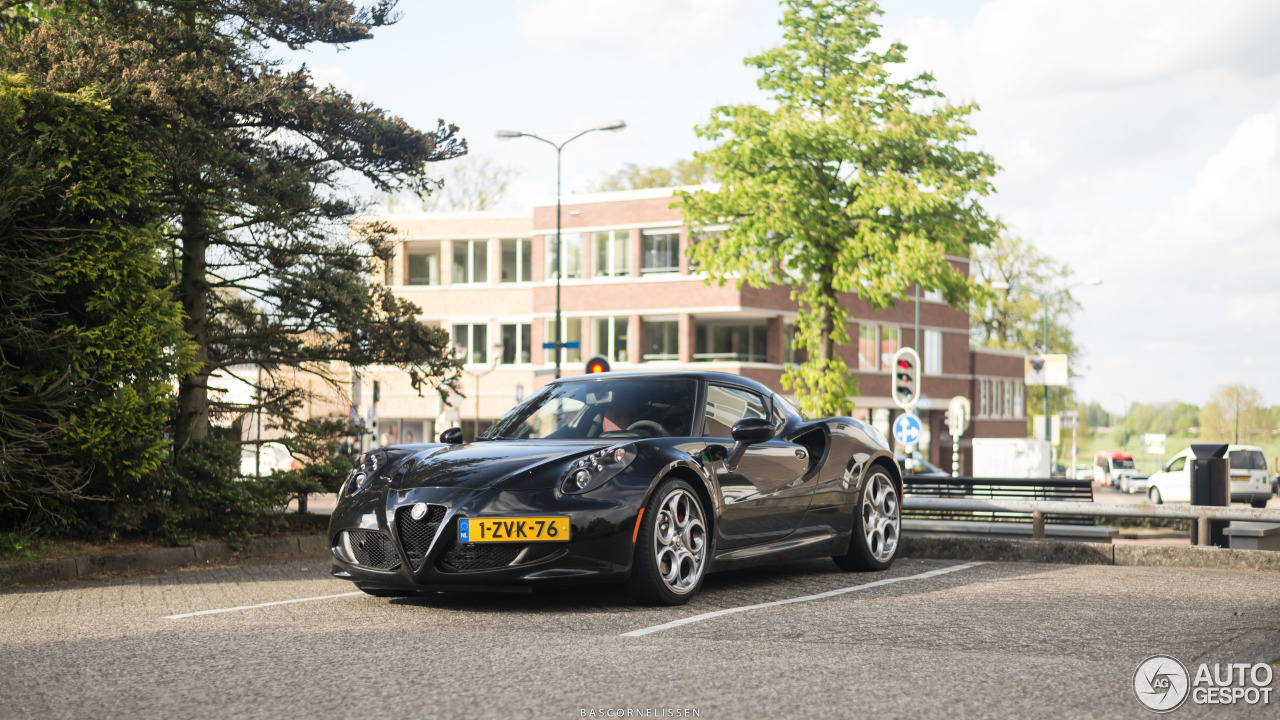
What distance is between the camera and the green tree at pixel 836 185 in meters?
24.0

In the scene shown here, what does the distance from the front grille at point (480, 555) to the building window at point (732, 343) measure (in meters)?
43.1

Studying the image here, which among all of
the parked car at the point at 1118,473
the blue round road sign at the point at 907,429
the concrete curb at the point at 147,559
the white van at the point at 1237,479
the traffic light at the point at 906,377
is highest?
the traffic light at the point at 906,377

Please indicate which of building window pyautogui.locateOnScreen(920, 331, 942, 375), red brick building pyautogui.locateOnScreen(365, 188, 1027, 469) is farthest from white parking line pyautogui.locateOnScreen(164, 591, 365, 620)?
building window pyautogui.locateOnScreen(920, 331, 942, 375)

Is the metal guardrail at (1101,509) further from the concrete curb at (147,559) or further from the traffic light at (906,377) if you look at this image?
the traffic light at (906,377)

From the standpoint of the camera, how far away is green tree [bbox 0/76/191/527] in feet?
33.0

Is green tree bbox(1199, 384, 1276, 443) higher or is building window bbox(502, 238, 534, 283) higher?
building window bbox(502, 238, 534, 283)

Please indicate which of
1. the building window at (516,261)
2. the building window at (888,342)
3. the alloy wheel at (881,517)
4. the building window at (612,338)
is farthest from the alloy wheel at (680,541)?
the building window at (888,342)

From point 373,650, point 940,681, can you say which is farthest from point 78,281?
point 940,681

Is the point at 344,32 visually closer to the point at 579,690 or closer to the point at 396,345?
the point at 396,345

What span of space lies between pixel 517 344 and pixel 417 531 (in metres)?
A: 47.4

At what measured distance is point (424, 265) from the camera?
187ft

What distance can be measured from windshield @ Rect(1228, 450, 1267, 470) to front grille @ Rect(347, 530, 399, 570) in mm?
36313

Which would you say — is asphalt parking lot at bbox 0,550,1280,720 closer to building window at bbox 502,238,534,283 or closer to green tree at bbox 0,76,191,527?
green tree at bbox 0,76,191,527

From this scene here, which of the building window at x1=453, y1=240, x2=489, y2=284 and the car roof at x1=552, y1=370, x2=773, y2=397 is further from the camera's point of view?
the building window at x1=453, y1=240, x2=489, y2=284
